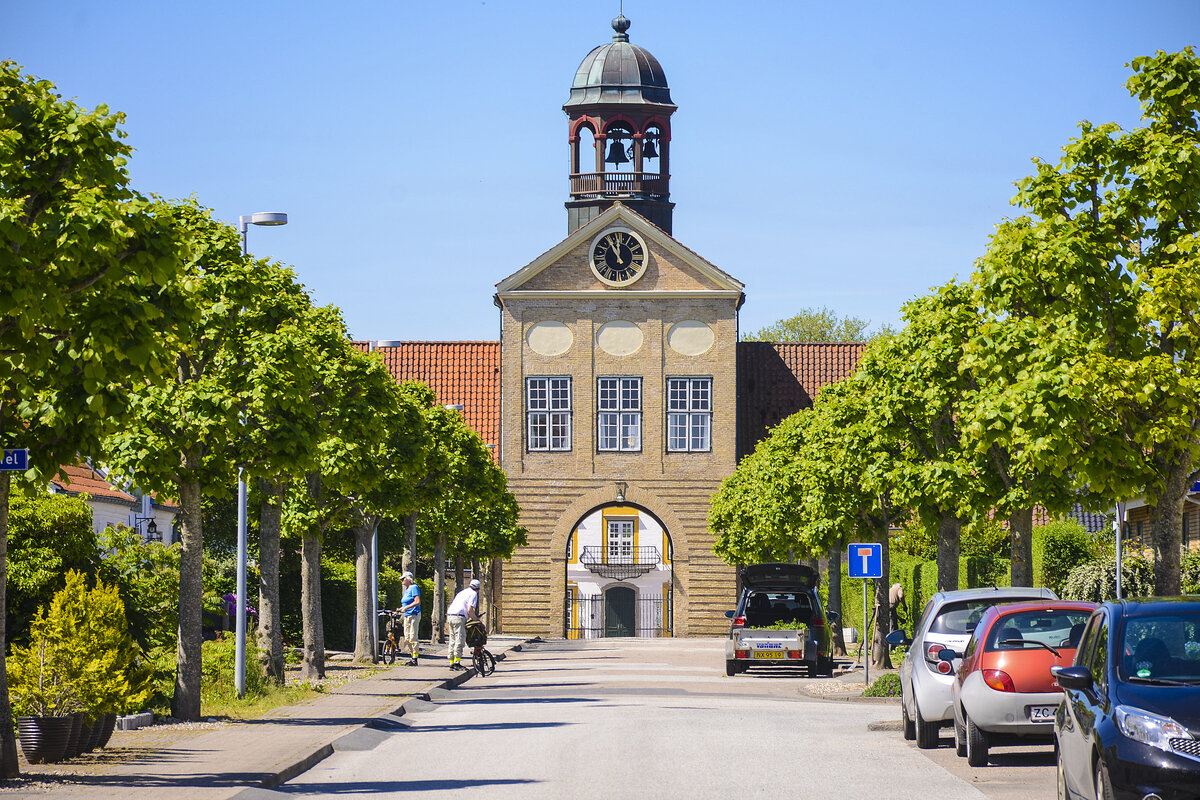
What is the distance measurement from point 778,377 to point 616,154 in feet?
42.2

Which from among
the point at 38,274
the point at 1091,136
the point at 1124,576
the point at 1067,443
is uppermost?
the point at 1091,136

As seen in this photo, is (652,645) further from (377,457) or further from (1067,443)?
(1067,443)

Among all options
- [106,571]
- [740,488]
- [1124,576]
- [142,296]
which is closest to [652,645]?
[740,488]

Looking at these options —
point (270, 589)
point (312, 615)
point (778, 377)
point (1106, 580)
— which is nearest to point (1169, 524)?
point (270, 589)

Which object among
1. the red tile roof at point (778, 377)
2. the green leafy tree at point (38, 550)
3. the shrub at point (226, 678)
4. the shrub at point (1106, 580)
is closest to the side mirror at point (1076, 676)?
the green leafy tree at point (38, 550)

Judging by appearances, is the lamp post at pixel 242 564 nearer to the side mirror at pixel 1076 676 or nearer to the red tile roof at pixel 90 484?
the side mirror at pixel 1076 676

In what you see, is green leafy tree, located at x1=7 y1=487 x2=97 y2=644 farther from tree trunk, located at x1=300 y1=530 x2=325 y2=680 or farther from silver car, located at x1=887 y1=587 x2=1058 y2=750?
silver car, located at x1=887 y1=587 x2=1058 y2=750

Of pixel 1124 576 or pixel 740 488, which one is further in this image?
pixel 740 488

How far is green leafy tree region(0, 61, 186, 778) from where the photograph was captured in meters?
12.8

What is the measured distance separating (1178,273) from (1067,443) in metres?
2.32

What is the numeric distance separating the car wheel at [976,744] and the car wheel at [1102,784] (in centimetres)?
537

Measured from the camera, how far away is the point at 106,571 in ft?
71.6

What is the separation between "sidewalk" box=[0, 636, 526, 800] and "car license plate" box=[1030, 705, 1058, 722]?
6952 mm

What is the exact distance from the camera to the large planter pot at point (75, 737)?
15.2 m
